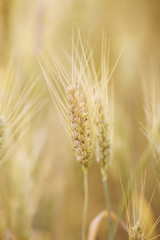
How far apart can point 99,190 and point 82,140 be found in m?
0.83

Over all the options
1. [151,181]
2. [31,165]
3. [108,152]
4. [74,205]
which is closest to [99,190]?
[74,205]

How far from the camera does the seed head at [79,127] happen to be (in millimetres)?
417

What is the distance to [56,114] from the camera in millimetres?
953

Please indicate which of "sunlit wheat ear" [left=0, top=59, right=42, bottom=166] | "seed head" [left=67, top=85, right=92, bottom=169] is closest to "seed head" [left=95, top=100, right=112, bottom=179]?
"seed head" [left=67, top=85, right=92, bottom=169]

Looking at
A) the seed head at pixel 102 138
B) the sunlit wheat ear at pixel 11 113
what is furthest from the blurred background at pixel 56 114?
the seed head at pixel 102 138

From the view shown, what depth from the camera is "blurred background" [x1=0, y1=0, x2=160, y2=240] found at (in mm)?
788

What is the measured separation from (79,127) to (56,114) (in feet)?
1.76

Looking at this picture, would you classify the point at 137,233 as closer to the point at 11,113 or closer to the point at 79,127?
the point at 79,127

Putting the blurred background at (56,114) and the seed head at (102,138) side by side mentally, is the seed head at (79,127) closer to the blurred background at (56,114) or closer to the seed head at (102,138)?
the seed head at (102,138)

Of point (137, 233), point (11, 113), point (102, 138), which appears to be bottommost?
point (137, 233)

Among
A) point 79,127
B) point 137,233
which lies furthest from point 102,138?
point 137,233

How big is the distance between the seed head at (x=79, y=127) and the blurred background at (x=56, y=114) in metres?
0.30

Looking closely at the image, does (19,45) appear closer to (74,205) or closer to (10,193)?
(10,193)

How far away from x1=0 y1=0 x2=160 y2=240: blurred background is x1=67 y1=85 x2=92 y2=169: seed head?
0.30m
